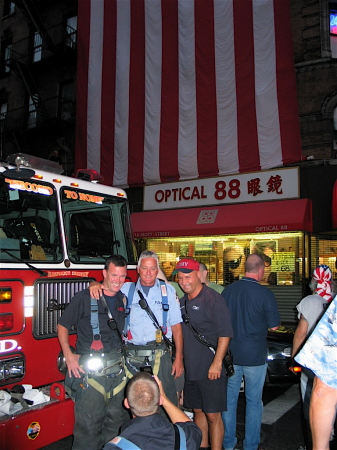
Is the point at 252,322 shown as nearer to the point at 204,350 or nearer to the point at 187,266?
the point at 204,350

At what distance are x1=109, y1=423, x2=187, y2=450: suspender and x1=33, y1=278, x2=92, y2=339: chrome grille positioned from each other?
7.09 ft

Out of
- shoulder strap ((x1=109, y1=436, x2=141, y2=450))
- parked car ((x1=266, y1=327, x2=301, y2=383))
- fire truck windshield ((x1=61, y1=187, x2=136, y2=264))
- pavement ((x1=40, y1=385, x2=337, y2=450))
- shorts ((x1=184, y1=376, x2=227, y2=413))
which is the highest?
fire truck windshield ((x1=61, y1=187, x2=136, y2=264))

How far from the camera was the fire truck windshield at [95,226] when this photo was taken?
5.01m

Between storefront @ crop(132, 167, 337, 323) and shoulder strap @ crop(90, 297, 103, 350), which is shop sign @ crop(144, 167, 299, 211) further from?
shoulder strap @ crop(90, 297, 103, 350)

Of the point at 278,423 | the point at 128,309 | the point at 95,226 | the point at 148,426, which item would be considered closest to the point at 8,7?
the point at 95,226

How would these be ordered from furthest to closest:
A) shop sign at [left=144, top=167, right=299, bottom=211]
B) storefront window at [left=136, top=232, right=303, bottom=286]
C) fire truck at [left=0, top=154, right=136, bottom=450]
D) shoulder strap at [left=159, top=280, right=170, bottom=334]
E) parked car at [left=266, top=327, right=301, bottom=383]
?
storefront window at [left=136, top=232, right=303, bottom=286] → shop sign at [left=144, top=167, right=299, bottom=211] → parked car at [left=266, top=327, right=301, bottom=383] → shoulder strap at [left=159, top=280, right=170, bottom=334] → fire truck at [left=0, top=154, right=136, bottom=450]

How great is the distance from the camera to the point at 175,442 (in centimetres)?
237

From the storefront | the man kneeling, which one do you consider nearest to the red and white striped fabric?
the storefront

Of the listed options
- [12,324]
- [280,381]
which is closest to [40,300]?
[12,324]

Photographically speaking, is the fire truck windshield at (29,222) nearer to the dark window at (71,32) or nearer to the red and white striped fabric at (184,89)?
the red and white striped fabric at (184,89)

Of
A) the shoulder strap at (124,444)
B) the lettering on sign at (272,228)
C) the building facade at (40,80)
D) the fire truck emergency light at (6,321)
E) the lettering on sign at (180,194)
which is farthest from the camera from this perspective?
the building facade at (40,80)

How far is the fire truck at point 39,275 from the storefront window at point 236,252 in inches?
360

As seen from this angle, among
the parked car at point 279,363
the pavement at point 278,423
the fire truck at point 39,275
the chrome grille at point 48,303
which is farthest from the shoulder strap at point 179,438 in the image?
the parked car at point 279,363

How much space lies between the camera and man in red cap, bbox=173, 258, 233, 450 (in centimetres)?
404
